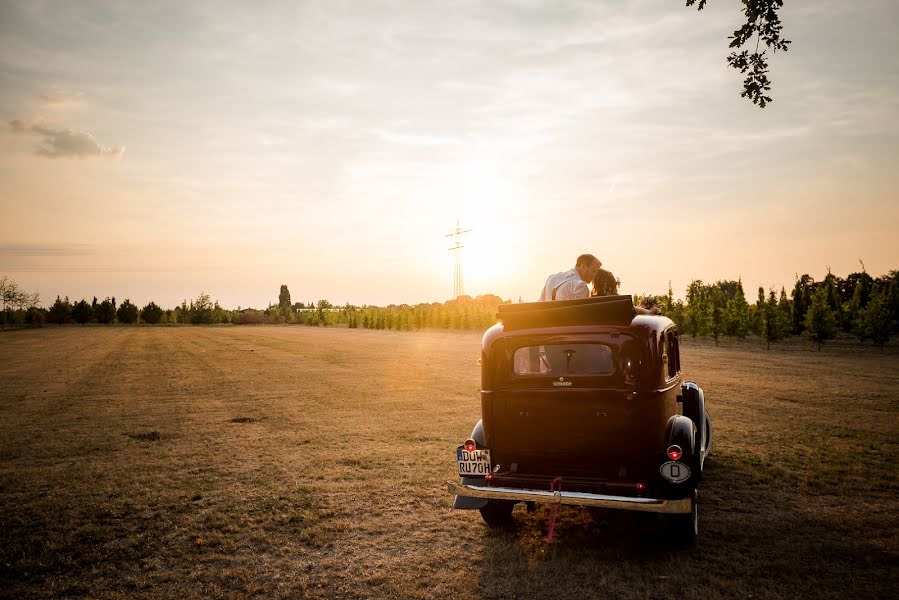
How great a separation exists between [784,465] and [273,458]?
26.8 ft

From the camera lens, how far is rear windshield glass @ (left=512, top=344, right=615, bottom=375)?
527cm

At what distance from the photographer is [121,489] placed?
7.14 meters

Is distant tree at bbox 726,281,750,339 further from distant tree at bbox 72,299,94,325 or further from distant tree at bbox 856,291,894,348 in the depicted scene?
distant tree at bbox 72,299,94,325

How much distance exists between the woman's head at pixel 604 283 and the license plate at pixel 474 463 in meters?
2.69

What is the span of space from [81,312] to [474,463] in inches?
3904

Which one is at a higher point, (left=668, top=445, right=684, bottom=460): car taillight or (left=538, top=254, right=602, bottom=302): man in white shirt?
(left=538, top=254, right=602, bottom=302): man in white shirt

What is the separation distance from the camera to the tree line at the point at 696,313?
1305 inches

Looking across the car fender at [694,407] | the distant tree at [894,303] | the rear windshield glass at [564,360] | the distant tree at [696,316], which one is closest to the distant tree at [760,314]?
the distant tree at [696,316]

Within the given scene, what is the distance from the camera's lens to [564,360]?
5453 millimetres

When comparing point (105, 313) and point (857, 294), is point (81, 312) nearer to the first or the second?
point (105, 313)

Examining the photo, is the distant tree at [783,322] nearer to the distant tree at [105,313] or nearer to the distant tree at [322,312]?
the distant tree at [322,312]

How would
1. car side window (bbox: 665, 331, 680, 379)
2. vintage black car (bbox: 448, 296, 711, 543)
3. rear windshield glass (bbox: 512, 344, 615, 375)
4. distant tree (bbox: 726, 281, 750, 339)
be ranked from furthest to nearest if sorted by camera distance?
1. distant tree (bbox: 726, 281, 750, 339)
2. car side window (bbox: 665, 331, 680, 379)
3. rear windshield glass (bbox: 512, 344, 615, 375)
4. vintage black car (bbox: 448, 296, 711, 543)

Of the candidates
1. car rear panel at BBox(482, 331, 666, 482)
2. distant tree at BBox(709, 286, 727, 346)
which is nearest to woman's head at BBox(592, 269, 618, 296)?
car rear panel at BBox(482, 331, 666, 482)

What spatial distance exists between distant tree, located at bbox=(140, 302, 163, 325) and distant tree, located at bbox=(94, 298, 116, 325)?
4.45m
